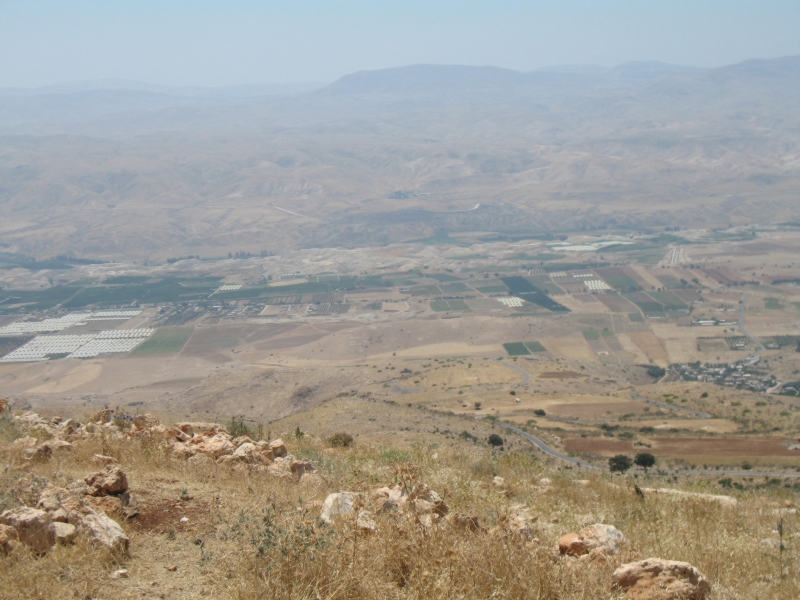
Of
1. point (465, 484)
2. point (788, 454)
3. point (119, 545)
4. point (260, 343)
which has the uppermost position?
point (119, 545)

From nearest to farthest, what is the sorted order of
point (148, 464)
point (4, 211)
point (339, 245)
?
point (148, 464)
point (339, 245)
point (4, 211)

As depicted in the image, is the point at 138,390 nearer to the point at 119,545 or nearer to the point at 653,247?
the point at 119,545

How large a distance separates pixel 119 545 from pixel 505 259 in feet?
379

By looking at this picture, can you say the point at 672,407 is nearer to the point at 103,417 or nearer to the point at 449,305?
the point at 103,417

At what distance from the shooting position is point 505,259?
118688 mm

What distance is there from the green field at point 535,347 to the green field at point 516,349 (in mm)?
506

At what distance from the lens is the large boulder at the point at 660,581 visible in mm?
5043

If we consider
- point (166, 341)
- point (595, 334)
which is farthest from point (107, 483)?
point (166, 341)

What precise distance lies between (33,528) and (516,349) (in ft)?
214

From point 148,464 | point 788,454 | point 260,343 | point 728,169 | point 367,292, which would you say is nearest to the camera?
point 148,464

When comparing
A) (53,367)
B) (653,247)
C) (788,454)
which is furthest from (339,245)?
(788,454)

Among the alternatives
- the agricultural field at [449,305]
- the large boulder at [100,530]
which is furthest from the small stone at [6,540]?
the agricultural field at [449,305]

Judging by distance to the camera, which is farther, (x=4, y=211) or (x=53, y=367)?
(x=4, y=211)

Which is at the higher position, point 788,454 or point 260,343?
point 788,454
